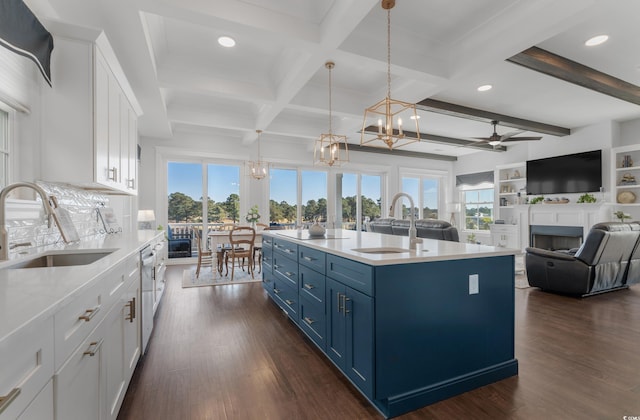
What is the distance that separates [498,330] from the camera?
2043 millimetres

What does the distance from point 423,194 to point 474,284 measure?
27.2 feet

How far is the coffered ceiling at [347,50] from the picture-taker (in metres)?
2.50

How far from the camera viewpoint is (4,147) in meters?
1.90

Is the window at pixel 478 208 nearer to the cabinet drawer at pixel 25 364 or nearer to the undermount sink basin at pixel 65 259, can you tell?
the undermount sink basin at pixel 65 259

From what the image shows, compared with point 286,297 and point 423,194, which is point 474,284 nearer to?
point 286,297

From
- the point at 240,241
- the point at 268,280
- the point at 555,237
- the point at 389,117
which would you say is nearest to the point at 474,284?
the point at 389,117

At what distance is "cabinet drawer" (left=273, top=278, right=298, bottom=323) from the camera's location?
2.82m

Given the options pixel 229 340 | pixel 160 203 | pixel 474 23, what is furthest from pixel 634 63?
pixel 160 203

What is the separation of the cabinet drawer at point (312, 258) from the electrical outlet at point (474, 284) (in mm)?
988

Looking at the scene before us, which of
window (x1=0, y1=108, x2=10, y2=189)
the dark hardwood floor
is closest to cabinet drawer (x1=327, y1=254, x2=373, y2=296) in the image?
the dark hardwood floor

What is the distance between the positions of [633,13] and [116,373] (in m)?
5.05

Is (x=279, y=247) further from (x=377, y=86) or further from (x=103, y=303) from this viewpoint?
(x=377, y=86)

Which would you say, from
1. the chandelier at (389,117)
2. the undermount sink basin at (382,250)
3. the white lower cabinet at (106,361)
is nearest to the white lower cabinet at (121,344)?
the white lower cabinet at (106,361)

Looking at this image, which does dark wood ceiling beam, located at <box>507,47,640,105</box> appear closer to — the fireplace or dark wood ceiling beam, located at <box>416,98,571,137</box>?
dark wood ceiling beam, located at <box>416,98,571,137</box>
